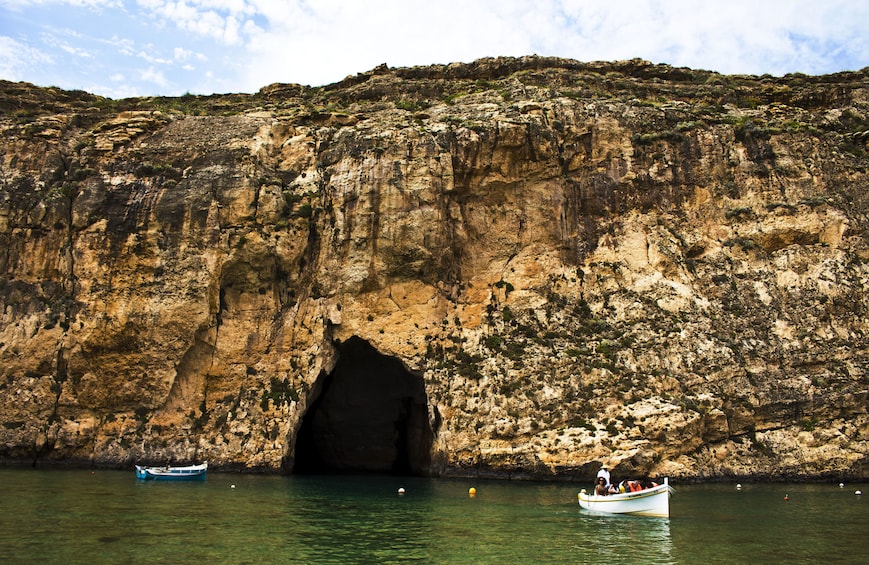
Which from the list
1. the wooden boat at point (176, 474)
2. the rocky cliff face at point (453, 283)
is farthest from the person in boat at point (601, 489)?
the wooden boat at point (176, 474)

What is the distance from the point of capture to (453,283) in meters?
45.5

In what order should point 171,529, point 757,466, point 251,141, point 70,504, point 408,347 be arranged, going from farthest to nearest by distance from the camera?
point 251,141
point 408,347
point 757,466
point 70,504
point 171,529

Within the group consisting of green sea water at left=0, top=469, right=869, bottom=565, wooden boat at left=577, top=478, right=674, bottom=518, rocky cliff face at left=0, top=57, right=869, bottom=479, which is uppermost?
rocky cliff face at left=0, top=57, right=869, bottom=479

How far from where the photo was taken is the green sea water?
60.1ft

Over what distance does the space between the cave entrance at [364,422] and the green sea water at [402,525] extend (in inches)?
584

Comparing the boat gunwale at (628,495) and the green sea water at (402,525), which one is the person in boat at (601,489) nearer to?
the boat gunwale at (628,495)

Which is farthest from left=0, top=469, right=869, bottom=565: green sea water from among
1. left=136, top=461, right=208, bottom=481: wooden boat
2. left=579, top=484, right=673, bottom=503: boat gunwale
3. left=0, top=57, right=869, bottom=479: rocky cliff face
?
left=0, top=57, right=869, bottom=479: rocky cliff face

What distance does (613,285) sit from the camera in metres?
43.7

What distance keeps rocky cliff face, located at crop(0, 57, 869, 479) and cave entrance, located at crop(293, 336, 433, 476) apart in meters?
0.29

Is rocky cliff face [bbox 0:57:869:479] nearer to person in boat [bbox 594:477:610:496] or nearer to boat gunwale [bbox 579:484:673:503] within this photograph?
person in boat [bbox 594:477:610:496]

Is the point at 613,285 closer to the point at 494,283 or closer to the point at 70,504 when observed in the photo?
the point at 494,283

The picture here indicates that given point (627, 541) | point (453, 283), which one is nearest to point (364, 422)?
point (453, 283)

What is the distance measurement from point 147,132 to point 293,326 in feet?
61.4

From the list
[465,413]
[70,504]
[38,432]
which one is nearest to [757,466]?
[465,413]
